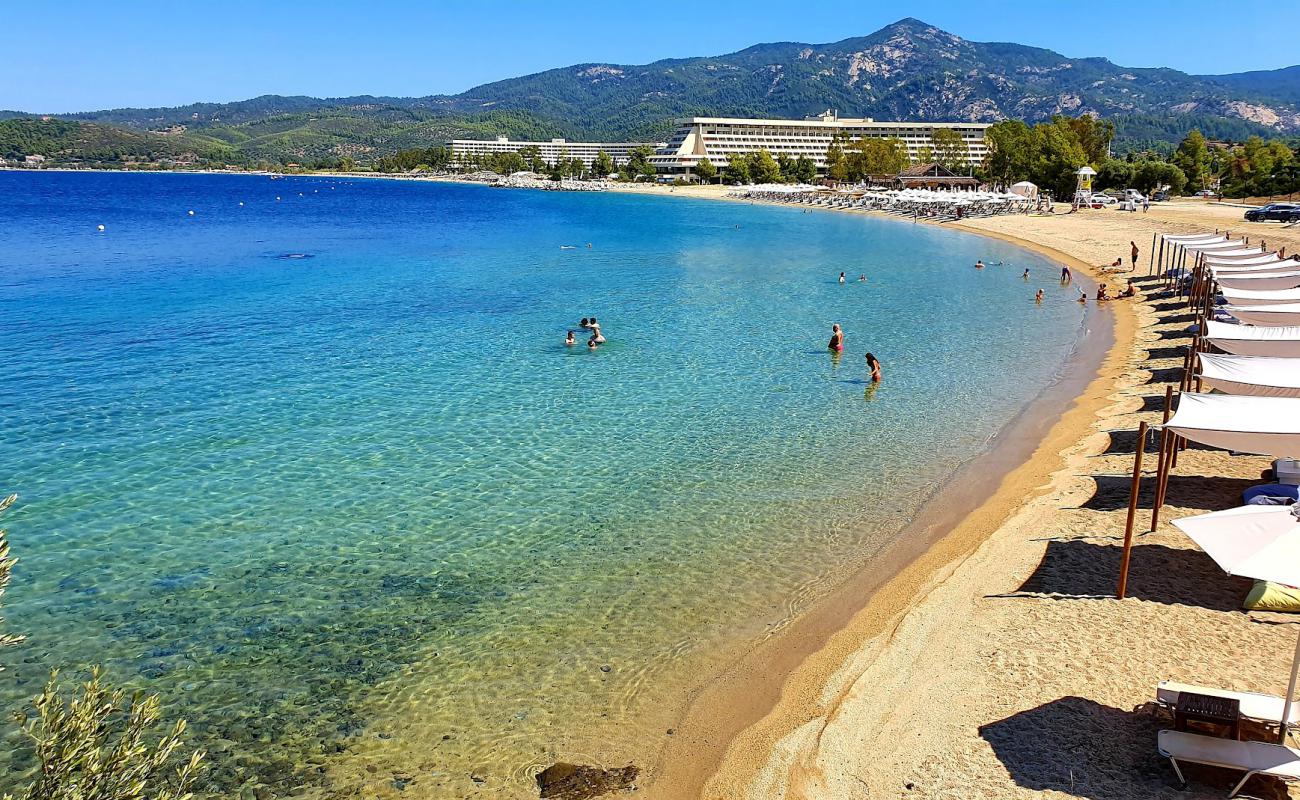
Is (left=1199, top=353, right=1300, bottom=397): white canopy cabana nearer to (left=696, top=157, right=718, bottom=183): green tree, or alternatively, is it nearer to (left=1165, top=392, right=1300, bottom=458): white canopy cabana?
(left=1165, top=392, right=1300, bottom=458): white canopy cabana

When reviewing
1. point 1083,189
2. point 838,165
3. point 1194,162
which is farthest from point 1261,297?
point 838,165

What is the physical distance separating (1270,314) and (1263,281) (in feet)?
18.6

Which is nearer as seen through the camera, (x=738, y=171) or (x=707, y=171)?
(x=738, y=171)

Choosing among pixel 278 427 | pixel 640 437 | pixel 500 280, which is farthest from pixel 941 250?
pixel 278 427

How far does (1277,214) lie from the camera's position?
57031 mm

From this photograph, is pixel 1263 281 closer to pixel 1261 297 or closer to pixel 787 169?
pixel 1261 297

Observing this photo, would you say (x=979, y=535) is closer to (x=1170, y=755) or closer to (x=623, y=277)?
(x=1170, y=755)

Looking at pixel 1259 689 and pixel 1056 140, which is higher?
pixel 1056 140

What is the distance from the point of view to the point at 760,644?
10.7 m

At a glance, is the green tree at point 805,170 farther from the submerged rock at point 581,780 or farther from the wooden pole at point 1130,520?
the submerged rock at point 581,780

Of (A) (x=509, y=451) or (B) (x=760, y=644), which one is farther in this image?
(A) (x=509, y=451)

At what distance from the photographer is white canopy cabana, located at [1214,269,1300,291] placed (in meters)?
23.0

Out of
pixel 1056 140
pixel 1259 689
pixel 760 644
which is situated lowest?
pixel 760 644

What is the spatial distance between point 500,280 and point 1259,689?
40.3 metres
